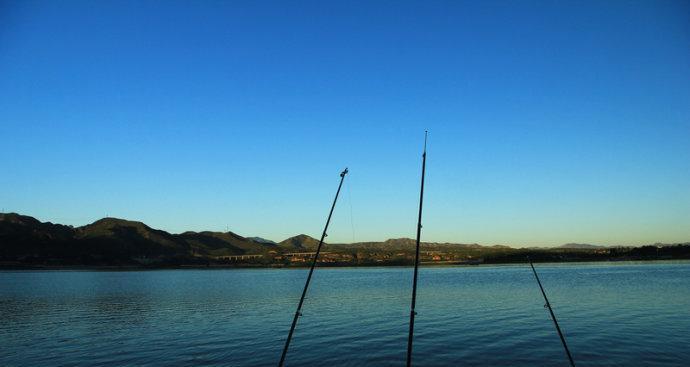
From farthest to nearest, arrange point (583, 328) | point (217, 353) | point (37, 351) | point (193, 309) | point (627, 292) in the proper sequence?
point (627, 292) → point (193, 309) → point (583, 328) → point (37, 351) → point (217, 353)

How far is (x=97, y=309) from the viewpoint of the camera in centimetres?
6200

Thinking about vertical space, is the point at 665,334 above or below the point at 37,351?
above

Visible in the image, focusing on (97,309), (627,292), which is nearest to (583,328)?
(627,292)

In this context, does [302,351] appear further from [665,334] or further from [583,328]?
[665,334]

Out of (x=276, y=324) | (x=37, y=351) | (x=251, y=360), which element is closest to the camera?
(x=251, y=360)

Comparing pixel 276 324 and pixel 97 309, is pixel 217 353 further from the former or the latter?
pixel 97 309

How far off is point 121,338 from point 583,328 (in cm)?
3873

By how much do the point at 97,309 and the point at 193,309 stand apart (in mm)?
15247

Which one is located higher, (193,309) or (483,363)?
(483,363)

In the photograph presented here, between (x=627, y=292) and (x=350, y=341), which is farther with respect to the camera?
(x=627, y=292)

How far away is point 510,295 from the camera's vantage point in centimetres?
6512

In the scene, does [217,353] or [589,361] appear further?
[217,353]

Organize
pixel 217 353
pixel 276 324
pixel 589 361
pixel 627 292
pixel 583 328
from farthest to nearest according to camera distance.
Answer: pixel 627 292, pixel 276 324, pixel 583 328, pixel 217 353, pixel 589 361

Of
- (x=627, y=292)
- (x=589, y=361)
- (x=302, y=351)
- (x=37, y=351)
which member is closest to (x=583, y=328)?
(x=589, y=361)
